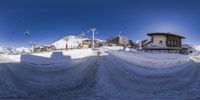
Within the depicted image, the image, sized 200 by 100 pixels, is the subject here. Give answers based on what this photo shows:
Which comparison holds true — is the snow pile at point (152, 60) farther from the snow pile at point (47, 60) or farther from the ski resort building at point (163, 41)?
the ski resort building at point (163, 41)

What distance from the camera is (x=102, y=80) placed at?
53.5 ft

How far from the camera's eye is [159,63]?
817 inches

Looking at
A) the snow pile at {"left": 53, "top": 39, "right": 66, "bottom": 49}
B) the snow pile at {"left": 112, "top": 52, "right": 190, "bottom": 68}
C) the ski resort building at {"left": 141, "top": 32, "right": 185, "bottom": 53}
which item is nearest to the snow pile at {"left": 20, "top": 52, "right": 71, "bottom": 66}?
the snow pile at {"left": 112, "top": 52, "right": 190, "bottom": 68}

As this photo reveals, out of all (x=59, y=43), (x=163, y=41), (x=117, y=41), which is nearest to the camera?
(x=59, y=43)

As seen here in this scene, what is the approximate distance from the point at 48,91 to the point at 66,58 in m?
5.83

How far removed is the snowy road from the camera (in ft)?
47.5

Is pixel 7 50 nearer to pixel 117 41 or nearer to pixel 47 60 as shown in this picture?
pixel 47 60

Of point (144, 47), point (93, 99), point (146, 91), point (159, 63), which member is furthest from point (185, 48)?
point (93, 99)

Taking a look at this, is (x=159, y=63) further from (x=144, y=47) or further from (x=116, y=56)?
(x=144, y=47)

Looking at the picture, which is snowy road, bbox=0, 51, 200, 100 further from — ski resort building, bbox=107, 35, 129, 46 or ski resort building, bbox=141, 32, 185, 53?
ski resort building, bbox=141, 32, 185, 53

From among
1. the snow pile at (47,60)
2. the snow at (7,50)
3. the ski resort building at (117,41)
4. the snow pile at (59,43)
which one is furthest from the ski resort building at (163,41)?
the snow pile at (47,60)

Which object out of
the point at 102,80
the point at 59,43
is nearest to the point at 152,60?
the point at 102,80

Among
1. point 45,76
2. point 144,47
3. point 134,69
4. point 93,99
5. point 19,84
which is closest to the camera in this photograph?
point 93,99

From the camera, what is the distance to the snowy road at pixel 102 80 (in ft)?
47.5
